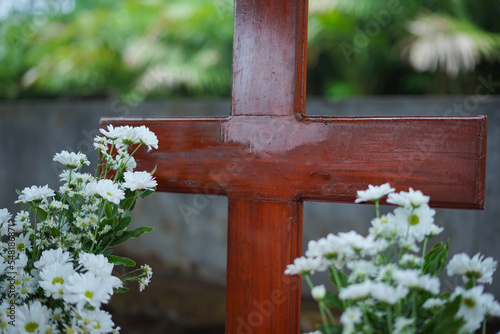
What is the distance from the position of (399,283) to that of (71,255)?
464 millimetres

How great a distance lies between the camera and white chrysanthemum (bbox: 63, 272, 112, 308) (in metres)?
0.60

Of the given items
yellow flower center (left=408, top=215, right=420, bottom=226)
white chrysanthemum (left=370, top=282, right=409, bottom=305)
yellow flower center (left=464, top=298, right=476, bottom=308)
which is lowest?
yellow flower center (left=464, top=298, right=476, bottom=308)

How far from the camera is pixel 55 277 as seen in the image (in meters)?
0.64

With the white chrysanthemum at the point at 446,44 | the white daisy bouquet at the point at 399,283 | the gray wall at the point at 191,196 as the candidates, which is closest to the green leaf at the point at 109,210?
the white daisy bouquet at the point at 399,283

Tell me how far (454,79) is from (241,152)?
3.11 metres

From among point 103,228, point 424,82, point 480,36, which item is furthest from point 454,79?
point 103,228

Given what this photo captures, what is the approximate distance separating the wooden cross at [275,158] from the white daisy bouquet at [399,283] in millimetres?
174

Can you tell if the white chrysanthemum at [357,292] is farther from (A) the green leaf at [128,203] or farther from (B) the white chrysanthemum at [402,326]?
(A) the green leaf at [128,203]

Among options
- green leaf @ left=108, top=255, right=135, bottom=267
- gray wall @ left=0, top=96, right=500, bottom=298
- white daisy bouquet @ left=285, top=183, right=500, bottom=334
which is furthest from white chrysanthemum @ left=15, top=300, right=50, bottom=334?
gray wall @ left=0, top=96, right=500, bottom=298

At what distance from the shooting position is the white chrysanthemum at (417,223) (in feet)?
1.93

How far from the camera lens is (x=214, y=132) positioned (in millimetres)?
887

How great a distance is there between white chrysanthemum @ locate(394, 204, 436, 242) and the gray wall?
1388 millimetres

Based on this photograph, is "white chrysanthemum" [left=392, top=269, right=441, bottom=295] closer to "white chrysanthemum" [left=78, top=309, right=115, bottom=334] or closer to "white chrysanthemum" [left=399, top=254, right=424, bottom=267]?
"white chrysanthemum" [left=399, top=254, right=424, bottom=267]

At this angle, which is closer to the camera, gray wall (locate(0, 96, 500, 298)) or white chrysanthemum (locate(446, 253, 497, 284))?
white chrysanthemum (locate(446, 253, 497, 284))
